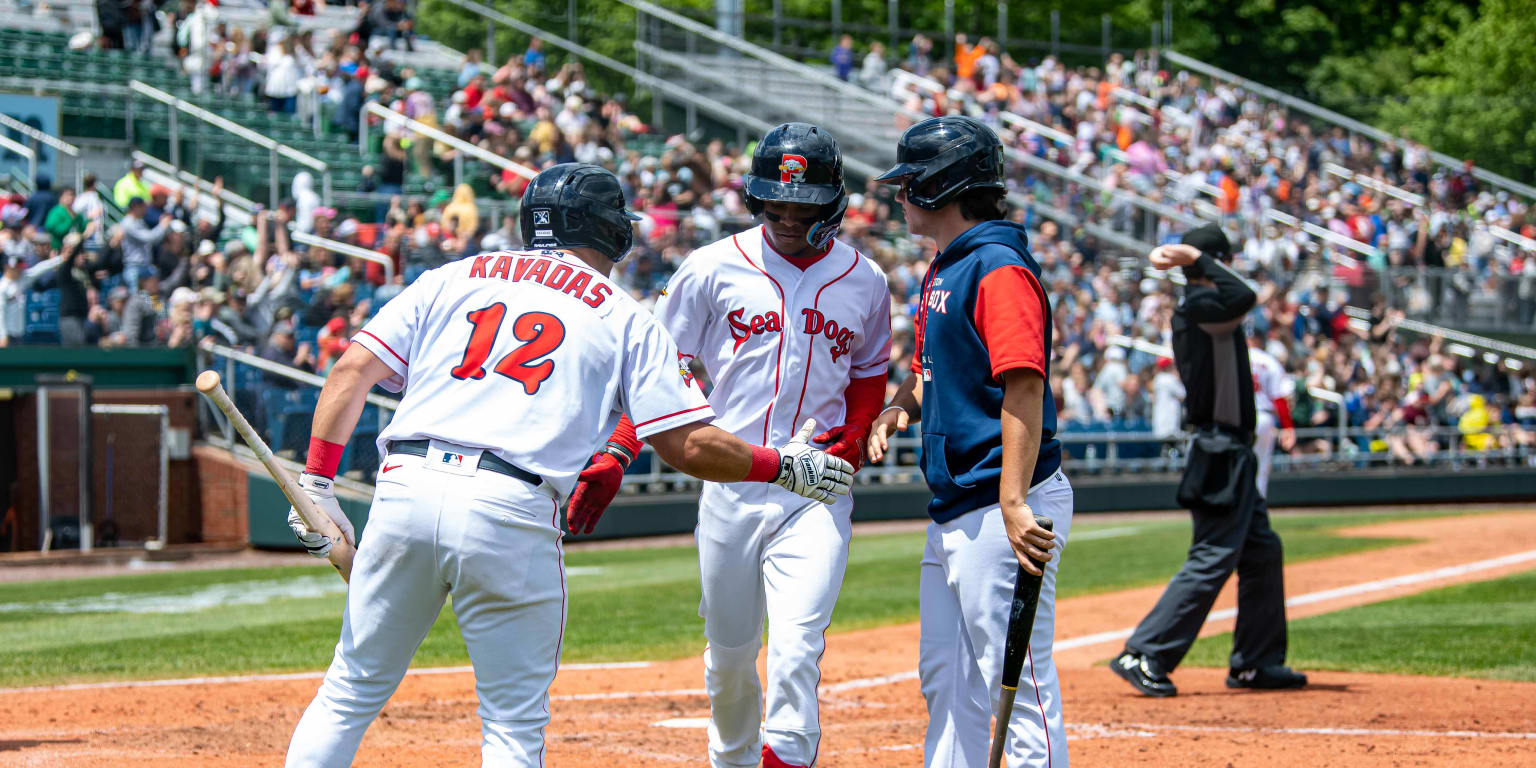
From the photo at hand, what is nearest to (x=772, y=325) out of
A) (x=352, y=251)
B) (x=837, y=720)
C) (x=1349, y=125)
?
(x=837, y=720)

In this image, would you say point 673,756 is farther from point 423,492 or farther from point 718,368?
point 423,492

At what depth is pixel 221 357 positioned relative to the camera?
50.2 feet

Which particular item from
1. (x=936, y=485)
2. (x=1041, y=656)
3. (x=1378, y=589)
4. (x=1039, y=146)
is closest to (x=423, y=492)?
(x=936, y=485)

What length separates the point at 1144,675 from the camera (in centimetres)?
744

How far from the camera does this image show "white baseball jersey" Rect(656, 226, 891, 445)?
5.05 meters

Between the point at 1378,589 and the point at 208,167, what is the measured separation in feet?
44.3

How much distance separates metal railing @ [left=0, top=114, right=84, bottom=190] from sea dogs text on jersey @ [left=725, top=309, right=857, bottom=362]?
13995 mm

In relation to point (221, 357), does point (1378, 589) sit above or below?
below

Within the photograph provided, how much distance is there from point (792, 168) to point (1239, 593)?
393cm

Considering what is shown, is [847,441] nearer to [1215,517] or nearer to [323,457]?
[323,457]

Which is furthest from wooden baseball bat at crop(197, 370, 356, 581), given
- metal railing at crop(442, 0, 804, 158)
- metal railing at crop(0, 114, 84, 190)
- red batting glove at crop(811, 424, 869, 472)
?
metal railing at crop(442, 0, 804, 158)

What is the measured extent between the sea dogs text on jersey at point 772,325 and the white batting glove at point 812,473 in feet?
1.87

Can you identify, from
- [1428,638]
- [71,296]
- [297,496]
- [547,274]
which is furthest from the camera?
[71,296]

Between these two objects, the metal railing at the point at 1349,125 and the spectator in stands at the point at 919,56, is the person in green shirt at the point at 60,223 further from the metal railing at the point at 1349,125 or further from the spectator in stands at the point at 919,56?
the metal railing at the point at 1349,125
